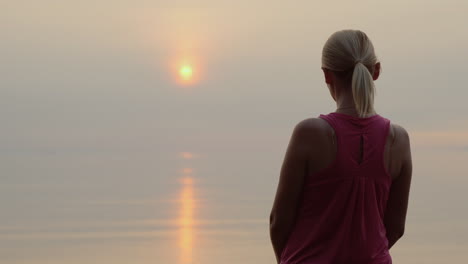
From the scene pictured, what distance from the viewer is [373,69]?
279 centimetres

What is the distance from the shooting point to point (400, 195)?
2.96 m

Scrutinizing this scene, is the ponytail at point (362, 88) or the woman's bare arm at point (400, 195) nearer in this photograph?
the ponytail at point (362, 88)

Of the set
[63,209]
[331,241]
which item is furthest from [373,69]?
[63,209]

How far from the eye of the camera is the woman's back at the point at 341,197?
269 cm

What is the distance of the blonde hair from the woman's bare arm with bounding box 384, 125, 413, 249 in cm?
19

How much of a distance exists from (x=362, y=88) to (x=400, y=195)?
17.0 inches

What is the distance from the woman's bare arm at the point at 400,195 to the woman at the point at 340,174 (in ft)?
0.28

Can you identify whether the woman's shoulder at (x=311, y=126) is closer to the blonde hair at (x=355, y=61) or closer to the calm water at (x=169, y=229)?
the blonde hair at (x=355, y=61)

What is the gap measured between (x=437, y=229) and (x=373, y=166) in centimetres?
1568

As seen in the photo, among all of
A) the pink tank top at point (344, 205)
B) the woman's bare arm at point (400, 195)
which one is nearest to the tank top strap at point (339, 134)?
the pink tank top at point (344, 205)

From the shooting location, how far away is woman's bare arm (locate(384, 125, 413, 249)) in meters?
2.87

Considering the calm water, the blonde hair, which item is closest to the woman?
the blonde hair

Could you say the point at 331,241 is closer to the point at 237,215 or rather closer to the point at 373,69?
the point at 373,69

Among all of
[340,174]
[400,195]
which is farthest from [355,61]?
[400,195]
